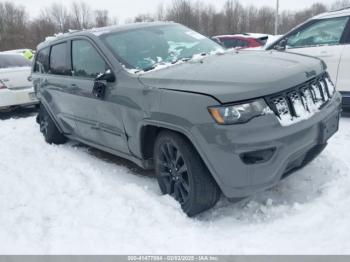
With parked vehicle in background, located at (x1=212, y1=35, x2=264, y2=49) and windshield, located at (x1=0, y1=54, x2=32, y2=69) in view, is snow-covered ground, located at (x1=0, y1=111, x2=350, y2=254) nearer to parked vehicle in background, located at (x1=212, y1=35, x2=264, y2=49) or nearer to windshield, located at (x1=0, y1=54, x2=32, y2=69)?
windshield, located at (x1=0, y1=54, x2=32, y2=69)

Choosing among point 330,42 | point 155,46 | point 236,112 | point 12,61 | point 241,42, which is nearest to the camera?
point 236,112

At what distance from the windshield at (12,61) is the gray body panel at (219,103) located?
5397 mm

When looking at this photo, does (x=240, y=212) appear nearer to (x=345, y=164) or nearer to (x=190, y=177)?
(x=190, y=177)

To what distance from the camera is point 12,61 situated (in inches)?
341

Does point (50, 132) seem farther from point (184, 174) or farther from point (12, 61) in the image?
point (12, 61)

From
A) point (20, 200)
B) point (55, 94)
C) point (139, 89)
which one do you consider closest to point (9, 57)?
point (55, 94)

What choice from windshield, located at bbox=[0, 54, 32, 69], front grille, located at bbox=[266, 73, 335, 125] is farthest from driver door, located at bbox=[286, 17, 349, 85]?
windshield, located at bbox=[0, 54, 32, 69]

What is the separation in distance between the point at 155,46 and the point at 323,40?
313cm

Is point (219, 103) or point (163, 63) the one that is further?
point (163, 63)

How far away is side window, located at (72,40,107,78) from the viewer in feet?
12.9

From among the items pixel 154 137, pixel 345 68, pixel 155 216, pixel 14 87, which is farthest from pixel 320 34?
pixel 14 87

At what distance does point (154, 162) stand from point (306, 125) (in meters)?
1.45

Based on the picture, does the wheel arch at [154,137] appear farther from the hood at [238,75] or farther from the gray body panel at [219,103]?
the hood at [238,75]

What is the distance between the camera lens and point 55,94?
16.9 ft
